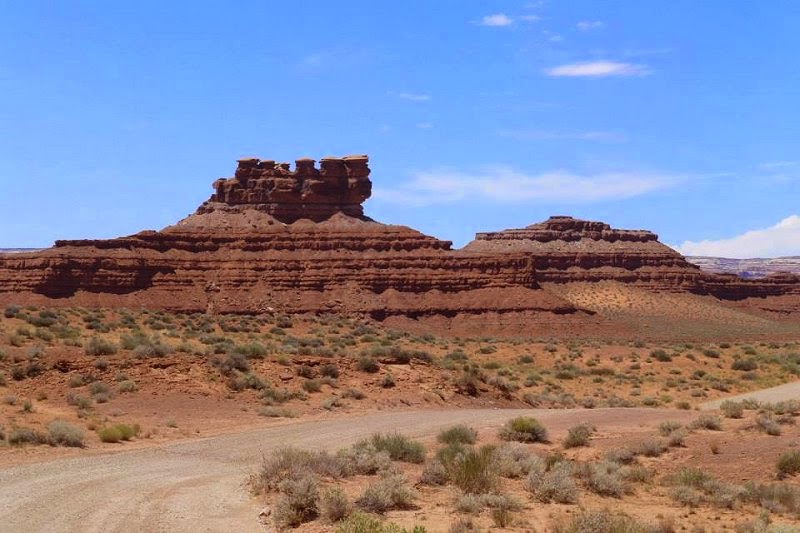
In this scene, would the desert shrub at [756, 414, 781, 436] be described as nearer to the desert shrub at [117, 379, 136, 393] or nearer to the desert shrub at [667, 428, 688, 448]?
the desert shrub at [667, 428, 688, 448]

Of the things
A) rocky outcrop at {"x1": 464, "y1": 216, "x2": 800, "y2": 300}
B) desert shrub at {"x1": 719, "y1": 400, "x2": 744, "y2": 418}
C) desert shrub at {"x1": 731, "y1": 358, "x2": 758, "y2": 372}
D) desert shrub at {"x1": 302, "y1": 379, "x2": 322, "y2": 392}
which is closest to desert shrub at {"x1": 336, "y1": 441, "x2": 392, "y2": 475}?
desert shrub at {"x1": 719, "y1": 400, "x2": 744, "y2": 418}

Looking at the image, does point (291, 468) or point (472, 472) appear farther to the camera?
point (472, 472)

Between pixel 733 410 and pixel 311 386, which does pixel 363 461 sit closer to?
pixel 733 410

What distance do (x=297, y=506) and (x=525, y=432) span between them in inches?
332

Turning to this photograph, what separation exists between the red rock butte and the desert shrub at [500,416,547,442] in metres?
60.2

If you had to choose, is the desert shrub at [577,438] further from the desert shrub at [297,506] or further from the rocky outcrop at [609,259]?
the rocky outcrop at [609,259]

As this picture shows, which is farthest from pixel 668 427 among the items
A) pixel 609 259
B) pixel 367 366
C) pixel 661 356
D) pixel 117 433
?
pixel 609 259

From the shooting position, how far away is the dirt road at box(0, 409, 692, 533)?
1147cm

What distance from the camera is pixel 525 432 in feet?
63.4

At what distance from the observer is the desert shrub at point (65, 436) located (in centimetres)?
1777

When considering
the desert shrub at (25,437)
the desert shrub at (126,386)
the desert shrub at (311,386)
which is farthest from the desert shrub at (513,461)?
the desert shrub at (126,386)

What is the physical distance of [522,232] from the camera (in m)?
141

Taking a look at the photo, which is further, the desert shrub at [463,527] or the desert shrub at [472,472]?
the desert shrub at [472,472]

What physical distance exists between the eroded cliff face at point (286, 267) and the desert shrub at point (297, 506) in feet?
218
